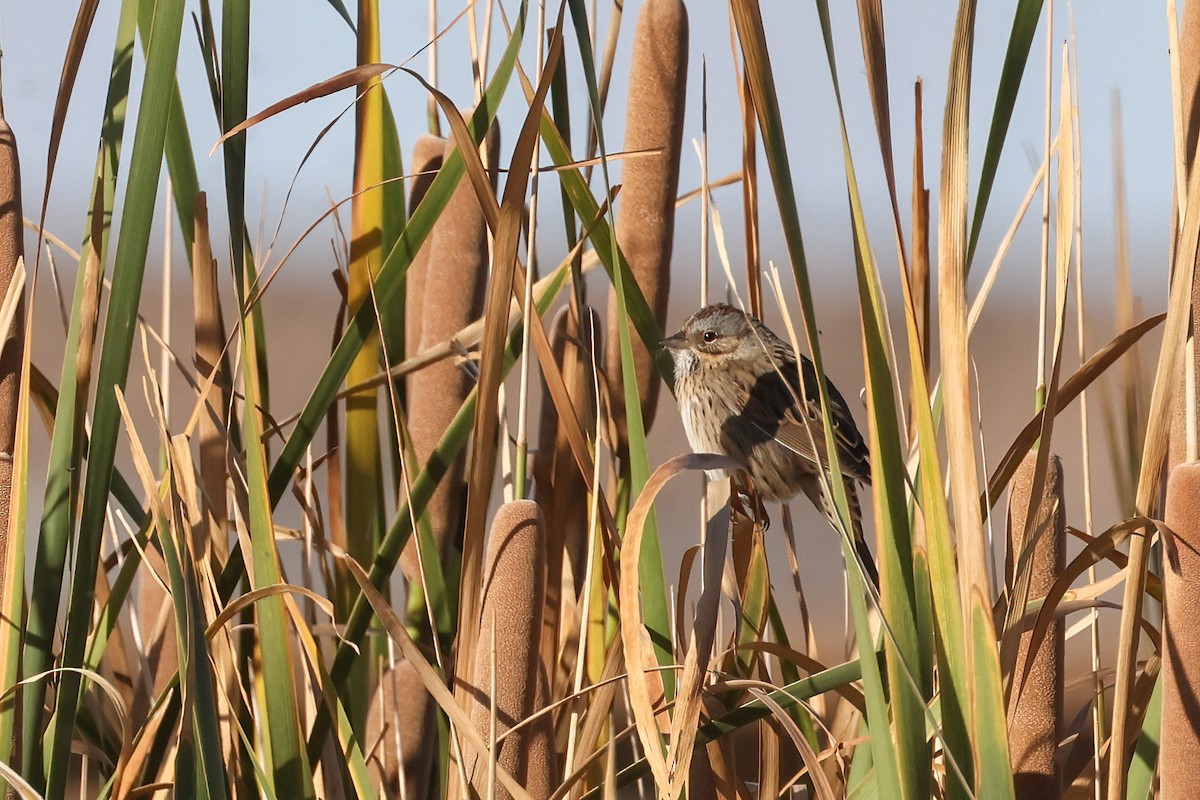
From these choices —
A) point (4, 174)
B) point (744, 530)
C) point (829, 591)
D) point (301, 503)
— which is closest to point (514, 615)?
point (301, 503)

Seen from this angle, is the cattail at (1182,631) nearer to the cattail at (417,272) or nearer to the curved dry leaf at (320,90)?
the curved dry leaf at (320,90)

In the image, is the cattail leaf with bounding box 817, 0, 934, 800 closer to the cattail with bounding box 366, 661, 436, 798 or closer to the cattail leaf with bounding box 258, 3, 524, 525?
the cattail leaf with bounding box 258, 3, 524, 525

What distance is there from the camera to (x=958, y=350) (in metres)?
0.87

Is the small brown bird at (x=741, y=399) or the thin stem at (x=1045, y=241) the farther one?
the small brown bird at (x=741, y=399)

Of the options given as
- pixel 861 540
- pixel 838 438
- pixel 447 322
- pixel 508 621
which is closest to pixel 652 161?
pixel 447 322

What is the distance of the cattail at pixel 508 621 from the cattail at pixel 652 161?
411 millimetres

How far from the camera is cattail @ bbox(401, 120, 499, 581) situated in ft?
4.74

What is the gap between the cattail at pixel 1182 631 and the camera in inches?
35.6

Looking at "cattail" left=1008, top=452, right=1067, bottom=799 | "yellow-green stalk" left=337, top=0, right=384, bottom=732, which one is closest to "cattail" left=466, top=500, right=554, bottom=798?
"yellow-green stalk" left=337, top=0, right=384, bottom=732

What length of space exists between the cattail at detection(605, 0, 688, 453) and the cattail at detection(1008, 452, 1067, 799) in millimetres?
515

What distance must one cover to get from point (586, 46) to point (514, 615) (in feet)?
1.69

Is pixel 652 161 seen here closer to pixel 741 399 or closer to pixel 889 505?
pixel 889 505

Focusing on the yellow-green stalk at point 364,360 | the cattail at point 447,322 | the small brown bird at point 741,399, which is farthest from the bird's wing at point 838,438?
the yellow-green stalk at point 364,360

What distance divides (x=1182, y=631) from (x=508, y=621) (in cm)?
56
